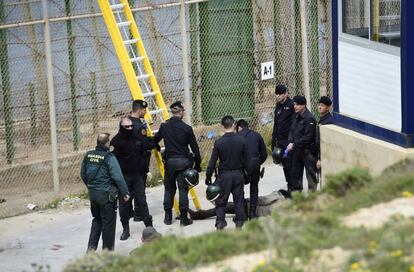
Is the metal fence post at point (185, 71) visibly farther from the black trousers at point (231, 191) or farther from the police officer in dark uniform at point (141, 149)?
the black trousers at point (231, 191)

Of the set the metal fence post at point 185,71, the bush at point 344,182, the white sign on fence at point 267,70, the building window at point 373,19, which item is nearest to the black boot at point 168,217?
the metal fence post at point 185,71

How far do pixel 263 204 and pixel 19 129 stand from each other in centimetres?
399

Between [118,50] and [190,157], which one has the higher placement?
[118,50]

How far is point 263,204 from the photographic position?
15.6 meters

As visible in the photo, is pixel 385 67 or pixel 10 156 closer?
pixel 385 67

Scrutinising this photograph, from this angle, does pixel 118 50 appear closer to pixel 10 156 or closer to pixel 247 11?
pixel 10 156

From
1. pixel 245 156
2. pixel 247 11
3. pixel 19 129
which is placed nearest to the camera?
pixel 245 156

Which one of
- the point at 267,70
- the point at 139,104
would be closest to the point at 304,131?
the point at 139,104

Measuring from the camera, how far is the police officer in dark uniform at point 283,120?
1627cm

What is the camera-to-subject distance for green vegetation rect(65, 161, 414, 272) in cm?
852

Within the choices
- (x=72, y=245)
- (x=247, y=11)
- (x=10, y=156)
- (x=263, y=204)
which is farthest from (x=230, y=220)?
(x=247, y=11)

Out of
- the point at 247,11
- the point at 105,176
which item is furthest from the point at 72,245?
the point at 247,11

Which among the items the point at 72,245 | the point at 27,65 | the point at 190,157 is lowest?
the point at 72,245

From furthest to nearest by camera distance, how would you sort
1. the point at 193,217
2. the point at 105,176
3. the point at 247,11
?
the point at 247,11
the point at 193,217
the point at 105,176
